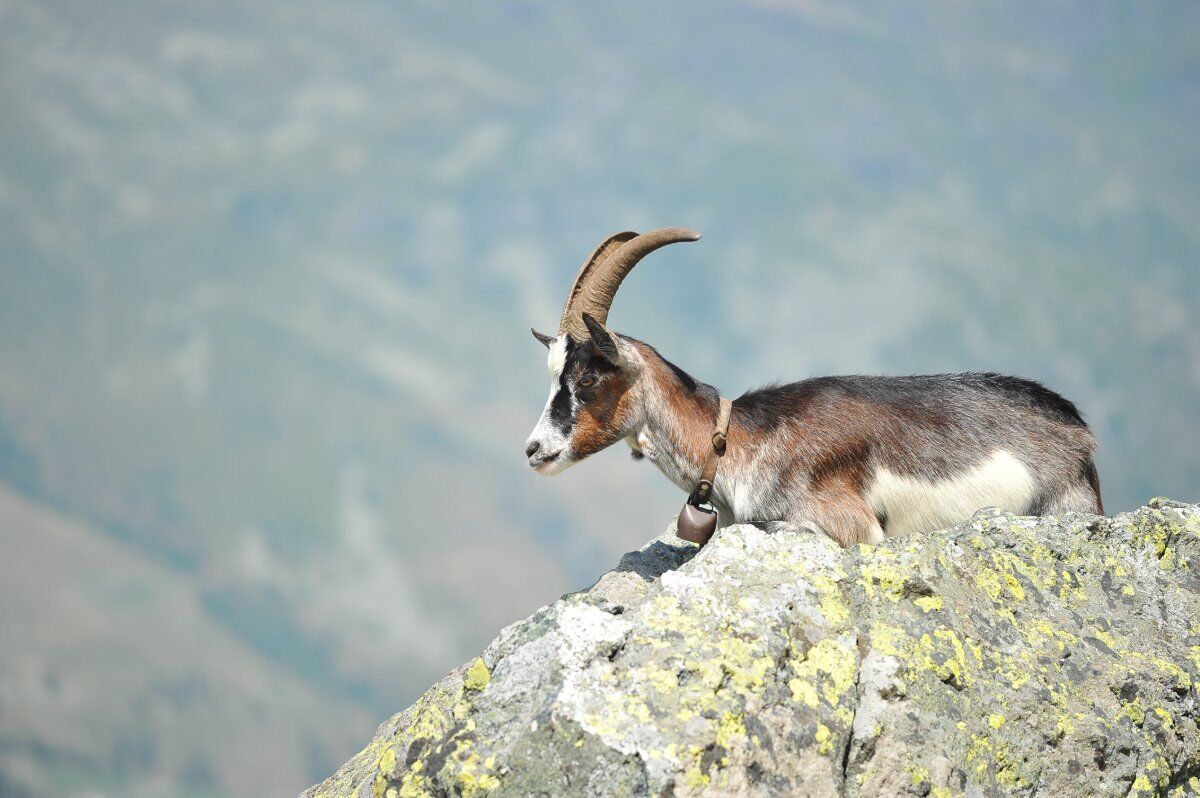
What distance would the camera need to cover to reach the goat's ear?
873cm

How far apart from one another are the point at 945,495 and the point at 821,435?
1149mm

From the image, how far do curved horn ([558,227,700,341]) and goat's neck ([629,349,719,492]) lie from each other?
0.73 metres

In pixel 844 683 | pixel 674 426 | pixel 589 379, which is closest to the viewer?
pixel 844 683

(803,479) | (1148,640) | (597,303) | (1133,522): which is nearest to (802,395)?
(803,479)

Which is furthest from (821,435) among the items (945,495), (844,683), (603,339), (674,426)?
(844,683)

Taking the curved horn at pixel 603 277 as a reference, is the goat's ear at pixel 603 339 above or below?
below

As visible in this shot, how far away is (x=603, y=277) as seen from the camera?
9.16 meters

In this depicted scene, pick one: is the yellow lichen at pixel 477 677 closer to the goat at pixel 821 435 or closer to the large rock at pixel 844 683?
the large rock at pixel 844 683

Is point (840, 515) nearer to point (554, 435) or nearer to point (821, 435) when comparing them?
point (821, 435)

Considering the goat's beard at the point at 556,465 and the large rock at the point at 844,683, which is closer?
the large rock at the point at 844,683

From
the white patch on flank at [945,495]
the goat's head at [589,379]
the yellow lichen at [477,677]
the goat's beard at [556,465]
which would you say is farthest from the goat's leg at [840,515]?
the yellow lichen at [477,677]

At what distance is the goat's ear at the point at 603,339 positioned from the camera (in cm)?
873

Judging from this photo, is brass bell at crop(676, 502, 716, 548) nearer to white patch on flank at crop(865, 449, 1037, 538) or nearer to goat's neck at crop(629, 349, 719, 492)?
goat's neck at crop(629, 349, 719, 492)

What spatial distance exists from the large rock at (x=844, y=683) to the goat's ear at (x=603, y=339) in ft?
7.80
